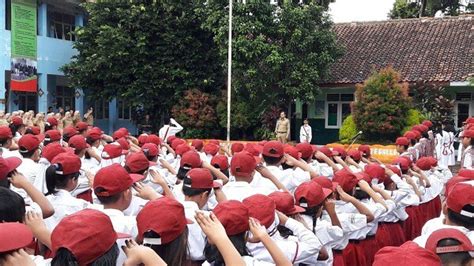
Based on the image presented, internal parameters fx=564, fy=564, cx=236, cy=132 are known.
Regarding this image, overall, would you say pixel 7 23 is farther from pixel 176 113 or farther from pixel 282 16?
pixel 282 16

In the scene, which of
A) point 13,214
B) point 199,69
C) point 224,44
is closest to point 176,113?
point 199,69

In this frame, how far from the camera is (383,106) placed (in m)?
17.2

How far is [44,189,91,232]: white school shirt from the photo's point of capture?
3943 mm

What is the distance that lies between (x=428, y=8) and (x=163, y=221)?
94.9ft

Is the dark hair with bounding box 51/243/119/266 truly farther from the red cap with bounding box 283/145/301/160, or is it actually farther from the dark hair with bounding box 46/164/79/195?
the red cap with bounding box 283/145/301/160

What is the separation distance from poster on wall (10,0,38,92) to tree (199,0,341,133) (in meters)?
6.04

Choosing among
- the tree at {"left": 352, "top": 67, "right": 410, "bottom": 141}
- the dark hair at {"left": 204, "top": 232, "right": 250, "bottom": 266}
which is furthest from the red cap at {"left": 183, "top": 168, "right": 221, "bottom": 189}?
the tree at {"left": 352, "top": 67, "right": 410, "bottom": 141}

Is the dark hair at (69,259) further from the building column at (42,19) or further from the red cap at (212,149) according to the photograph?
the building column at (42,19)

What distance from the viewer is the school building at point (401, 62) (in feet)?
65.3

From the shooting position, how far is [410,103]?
1748 centimetres

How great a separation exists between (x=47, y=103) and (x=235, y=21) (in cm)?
820

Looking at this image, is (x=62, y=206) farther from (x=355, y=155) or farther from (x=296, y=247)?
(x=355, y=155)

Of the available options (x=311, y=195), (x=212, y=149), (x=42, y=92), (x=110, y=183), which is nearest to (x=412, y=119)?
(x=212, y=149)

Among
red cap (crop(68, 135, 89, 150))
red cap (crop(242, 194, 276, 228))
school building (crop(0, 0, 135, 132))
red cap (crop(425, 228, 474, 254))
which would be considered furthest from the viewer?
school building (crop(0, 0, 135, 132))
